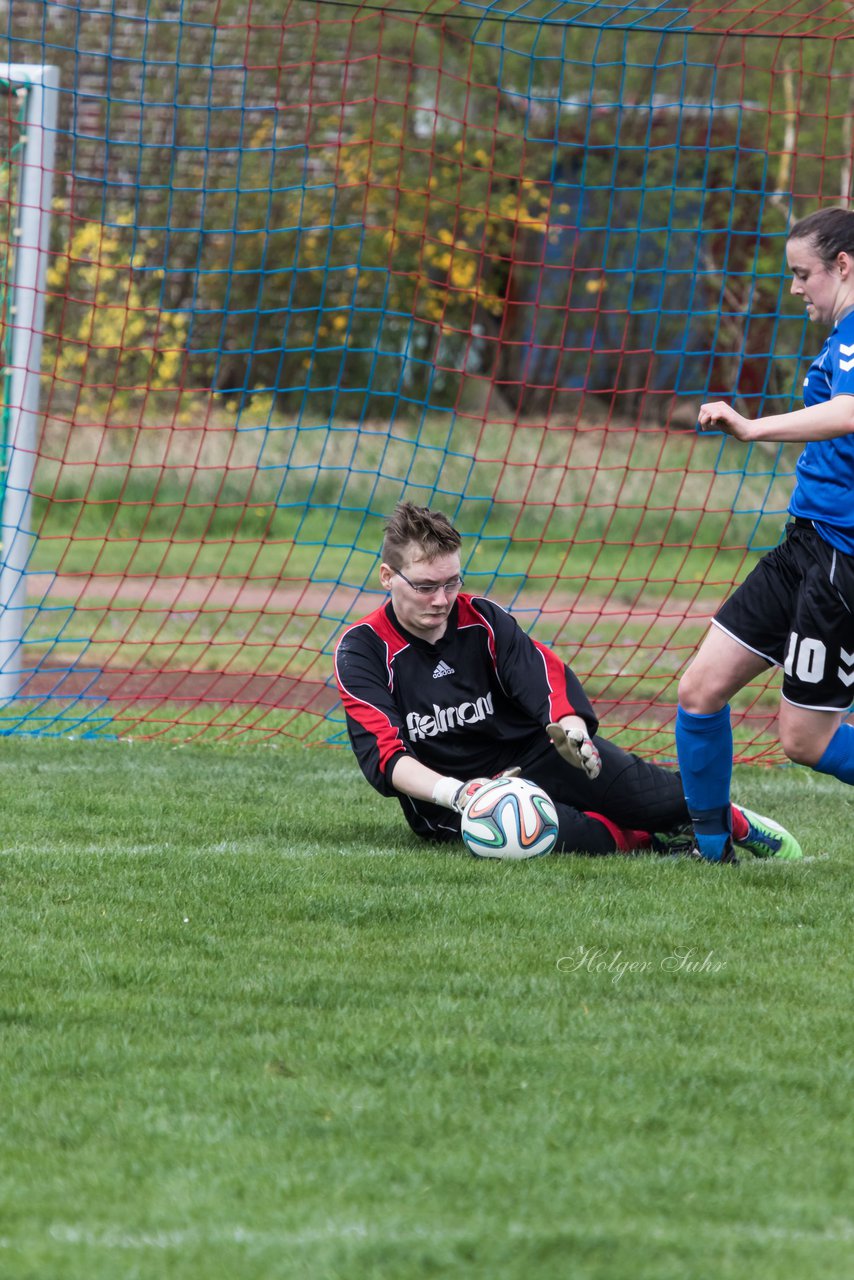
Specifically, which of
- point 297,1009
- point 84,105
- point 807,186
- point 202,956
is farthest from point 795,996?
point 84,105

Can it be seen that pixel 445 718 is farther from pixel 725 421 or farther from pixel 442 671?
pixel 725 421

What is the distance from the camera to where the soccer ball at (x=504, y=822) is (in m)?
4.50

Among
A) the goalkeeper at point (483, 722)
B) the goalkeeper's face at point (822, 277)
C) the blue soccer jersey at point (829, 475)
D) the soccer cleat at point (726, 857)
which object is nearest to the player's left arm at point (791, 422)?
the blue soccer jersey at point (829, 475)

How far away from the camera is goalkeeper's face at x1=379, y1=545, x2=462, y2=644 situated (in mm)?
4465

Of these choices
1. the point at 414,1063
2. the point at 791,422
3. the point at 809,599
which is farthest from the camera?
the point at 809,599

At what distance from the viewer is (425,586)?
4.48 metres

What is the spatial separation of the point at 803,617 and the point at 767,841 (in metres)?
0.86

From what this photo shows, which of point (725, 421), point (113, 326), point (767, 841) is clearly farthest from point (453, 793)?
point (113, 326)

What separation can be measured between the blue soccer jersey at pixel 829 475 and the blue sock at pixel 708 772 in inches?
24.5

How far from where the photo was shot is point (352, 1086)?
110 inches

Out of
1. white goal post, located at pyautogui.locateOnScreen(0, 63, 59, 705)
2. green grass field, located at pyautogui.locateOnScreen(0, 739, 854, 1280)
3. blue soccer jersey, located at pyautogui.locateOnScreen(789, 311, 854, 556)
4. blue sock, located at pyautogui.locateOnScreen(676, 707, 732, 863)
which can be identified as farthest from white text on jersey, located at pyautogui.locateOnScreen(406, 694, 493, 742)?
white goal post, located at pyautogui.locateOnScreen(0, 63, 59, 705)

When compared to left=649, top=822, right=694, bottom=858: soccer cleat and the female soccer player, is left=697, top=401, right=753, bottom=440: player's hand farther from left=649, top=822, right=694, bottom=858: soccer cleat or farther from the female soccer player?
left=649, top=822, right=694, bottom=858: soccer cleat

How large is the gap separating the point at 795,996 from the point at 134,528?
10724mm

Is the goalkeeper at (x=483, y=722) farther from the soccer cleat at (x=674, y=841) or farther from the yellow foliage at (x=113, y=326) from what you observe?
the yellow foliage at (x=113, y=326)
